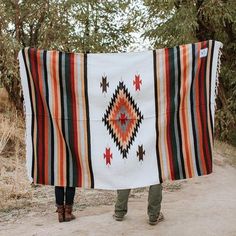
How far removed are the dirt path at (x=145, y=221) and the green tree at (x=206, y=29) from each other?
561 cm

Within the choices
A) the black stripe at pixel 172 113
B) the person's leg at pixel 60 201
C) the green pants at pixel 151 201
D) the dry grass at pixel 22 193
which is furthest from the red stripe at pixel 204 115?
the dry grass at pixel 22 193

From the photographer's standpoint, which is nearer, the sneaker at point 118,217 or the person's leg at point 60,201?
the person's leg at point 60,201

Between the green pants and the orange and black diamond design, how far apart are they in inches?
20.3

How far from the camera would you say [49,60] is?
214 inches

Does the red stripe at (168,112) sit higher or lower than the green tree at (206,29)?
lower

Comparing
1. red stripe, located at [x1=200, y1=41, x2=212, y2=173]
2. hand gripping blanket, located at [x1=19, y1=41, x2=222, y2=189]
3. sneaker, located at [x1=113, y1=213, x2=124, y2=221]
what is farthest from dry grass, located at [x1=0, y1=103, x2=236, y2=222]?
red stripe, located at [x1=200, y1=41, x2=212, y2=173]

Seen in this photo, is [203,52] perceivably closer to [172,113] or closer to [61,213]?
[172,113]

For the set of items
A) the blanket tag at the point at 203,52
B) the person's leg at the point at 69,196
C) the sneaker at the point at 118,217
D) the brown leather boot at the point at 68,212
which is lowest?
the sneaker at the point at 118,217

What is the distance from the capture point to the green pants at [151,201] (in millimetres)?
5699

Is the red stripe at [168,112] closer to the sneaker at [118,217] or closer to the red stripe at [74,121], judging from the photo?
the sneaker at [118,217]

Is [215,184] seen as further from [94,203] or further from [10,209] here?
[10,209]

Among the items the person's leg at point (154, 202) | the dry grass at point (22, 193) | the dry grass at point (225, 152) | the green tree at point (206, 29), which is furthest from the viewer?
the green tree at point (206, 29)

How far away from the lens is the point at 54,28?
12.8 metres

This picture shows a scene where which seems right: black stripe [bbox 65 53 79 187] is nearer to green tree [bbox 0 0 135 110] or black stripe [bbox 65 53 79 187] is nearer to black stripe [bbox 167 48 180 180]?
black stripe [bbox 167 48 180 180]
